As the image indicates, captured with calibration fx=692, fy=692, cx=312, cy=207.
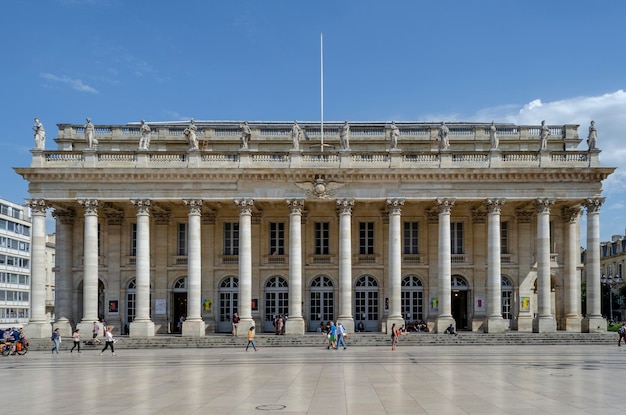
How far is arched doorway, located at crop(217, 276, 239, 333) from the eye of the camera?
48156 millimetres

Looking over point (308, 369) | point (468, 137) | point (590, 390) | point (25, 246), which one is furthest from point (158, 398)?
point (25, 246)

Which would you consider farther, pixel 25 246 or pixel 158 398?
pixel 25 246

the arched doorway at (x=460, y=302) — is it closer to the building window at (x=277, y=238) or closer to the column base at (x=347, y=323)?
the column base at (x=347, y=323)

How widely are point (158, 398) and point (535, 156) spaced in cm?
3312

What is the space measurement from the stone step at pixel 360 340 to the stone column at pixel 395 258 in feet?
8.25

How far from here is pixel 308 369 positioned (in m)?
25.7

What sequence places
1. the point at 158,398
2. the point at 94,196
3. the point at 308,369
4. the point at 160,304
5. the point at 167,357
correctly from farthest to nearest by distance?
the point at 160,304, the point at 94,196, the point at 167,357, the point at 308,369, the point at 158,398

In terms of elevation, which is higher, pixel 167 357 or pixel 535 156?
pixel 535 156

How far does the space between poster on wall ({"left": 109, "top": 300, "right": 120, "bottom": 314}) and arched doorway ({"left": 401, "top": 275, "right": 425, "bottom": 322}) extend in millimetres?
19698

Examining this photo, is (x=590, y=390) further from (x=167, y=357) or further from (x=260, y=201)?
(x=260, y=201)

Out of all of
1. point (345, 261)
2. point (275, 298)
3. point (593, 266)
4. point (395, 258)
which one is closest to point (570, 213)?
point (593, 266)

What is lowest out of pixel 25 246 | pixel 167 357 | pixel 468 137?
pixel 167 357

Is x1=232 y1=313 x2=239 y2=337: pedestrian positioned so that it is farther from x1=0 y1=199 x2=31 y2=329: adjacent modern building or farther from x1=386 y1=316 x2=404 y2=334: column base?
x1=0 y1=199 x2=31 y2=329: adjacent modern building

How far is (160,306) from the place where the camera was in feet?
157
